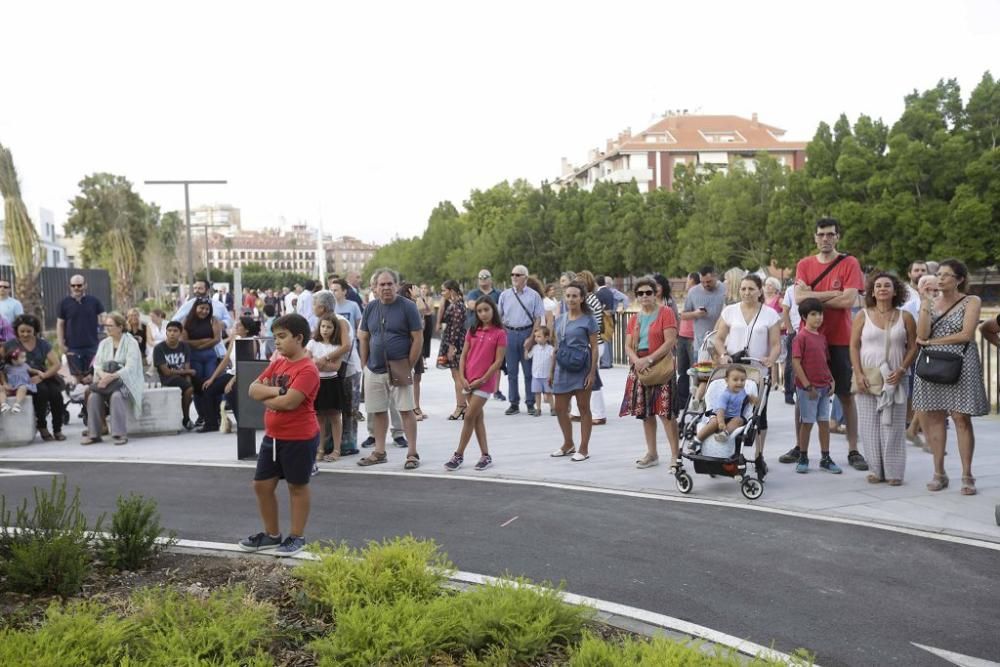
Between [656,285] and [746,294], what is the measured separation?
838 millimetres

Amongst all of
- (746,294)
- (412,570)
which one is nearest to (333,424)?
(746,294)

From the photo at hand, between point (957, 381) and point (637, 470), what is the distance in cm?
291

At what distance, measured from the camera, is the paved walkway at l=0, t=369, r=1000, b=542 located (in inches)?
292

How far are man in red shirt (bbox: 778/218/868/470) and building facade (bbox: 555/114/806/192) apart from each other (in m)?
91.3

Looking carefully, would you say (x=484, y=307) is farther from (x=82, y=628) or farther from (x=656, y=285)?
(x=82, y=628)

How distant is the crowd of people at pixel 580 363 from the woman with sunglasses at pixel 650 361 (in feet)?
0.05

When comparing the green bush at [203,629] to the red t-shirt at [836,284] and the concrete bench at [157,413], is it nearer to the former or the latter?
the red t-shirt at [836,284]

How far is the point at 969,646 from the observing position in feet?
15.5

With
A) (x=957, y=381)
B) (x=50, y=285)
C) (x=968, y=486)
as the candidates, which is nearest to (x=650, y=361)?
(x=957, y=381)

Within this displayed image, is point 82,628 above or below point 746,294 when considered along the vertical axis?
below

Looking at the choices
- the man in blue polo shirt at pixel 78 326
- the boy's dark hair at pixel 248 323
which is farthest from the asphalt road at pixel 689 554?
the man in blue polo shirt at pixel 78 326

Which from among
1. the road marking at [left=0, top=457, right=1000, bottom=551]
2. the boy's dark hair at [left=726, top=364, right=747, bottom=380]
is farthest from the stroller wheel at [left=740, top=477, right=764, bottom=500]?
the boy's dark hair at [left=726, top=364, right=747, bottom=380]

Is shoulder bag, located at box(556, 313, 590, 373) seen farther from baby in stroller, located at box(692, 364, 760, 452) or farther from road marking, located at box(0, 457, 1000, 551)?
baby in stroller, located at box(692, 364, 760, 452)

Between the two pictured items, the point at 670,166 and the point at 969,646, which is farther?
the point at 670,166
